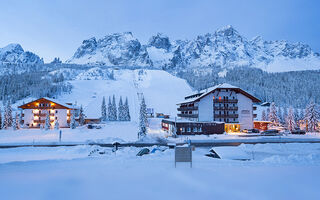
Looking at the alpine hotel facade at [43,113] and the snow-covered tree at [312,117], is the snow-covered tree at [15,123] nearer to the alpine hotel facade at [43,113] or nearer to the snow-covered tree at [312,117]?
the alpine hotel facade at [43,113]

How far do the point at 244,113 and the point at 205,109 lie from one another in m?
12.3

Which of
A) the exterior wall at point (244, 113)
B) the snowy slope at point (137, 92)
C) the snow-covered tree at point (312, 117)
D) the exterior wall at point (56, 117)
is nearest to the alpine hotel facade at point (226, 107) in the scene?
the exterior wall at point (244, 113)

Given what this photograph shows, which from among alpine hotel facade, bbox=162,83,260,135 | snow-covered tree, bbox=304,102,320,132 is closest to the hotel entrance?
alpine hotel facade, bbox=162,83,260,135

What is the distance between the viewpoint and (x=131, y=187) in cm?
800

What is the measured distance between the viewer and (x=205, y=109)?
4912 cm

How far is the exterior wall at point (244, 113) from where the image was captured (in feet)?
166

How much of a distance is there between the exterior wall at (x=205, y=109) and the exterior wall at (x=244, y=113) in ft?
29.9

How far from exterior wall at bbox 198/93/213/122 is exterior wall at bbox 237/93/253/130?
9125 mm

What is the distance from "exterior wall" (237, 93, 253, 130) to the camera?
50.5 meters

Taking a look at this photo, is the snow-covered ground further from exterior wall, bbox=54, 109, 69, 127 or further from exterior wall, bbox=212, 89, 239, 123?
exterior wall, bbox=54, 109, 69, 127

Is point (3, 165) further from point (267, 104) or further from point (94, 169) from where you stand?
point (267, 104)

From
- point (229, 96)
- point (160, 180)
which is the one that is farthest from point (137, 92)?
A: point (160, 180)

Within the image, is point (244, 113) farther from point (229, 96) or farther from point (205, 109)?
point (205, 109)

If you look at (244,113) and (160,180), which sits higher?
(244,113)
